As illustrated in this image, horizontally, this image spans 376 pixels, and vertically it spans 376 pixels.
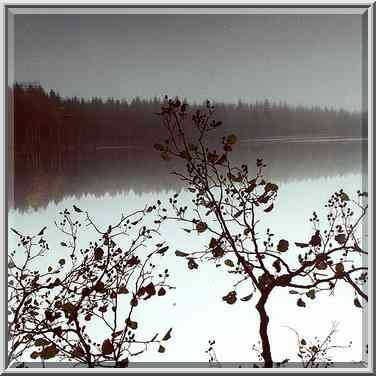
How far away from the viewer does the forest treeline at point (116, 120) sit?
4.39ft

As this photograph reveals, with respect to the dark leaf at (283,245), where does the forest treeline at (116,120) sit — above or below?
above

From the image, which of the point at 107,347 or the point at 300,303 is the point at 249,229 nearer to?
the point at 300,303

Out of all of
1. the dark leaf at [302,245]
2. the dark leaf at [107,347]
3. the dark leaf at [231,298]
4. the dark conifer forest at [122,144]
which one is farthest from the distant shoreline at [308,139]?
the dark leaf at [107,347]

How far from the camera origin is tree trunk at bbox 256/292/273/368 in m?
1.35

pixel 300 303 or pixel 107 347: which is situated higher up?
pixel 300 303

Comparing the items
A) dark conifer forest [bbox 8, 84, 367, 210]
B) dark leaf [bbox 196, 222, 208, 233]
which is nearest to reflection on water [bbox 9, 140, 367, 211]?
dark conifer forest [bbox 8, 84, 367, 210]

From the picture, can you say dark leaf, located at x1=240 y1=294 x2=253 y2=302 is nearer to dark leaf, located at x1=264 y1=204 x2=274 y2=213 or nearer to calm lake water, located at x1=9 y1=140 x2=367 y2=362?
calm lake water, located at x1=9 y1=140 x2=367 y2=362

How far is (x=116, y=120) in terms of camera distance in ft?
4.45

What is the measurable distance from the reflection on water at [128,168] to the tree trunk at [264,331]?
34 centimetres

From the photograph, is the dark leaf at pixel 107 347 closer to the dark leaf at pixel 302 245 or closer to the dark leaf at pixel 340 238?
the dark leaf at pixel 302 245

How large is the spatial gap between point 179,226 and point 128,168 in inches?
8.4

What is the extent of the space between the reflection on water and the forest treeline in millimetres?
28

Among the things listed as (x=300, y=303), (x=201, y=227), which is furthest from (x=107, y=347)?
(x=300, y=303)

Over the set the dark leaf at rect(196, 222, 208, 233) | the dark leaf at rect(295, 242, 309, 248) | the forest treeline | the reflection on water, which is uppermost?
the forest treeline
